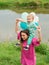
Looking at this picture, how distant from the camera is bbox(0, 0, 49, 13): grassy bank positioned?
15444 mm

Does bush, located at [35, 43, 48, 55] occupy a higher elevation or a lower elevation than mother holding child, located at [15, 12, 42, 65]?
lower

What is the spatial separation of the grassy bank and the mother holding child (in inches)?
442

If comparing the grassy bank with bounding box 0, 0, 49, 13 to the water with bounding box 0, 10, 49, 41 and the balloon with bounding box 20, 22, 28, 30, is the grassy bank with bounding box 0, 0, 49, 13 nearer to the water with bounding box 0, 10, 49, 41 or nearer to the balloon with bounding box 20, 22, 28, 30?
the water with bounding box 0, 10, 49, 41

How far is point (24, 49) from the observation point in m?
3.99

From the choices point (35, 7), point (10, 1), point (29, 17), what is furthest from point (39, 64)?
point (10, 1)

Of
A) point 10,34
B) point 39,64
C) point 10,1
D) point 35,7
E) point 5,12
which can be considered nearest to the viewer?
point 39,64

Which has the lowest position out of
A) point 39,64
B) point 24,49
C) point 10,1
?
point 39,64

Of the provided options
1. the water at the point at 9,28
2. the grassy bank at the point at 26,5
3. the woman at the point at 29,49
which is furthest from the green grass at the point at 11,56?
the grassy bank at the point at 26,5

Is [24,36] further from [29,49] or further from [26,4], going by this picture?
[26,4]

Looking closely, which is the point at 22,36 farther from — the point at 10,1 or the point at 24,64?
the point at 10,1

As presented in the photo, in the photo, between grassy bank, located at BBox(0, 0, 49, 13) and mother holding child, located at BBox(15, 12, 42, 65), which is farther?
grassy bank, located at BBox(0, 0, 49, 13)

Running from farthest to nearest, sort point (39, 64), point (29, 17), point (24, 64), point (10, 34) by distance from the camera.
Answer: point (10, 34)
point (39, 64)
point (24, 64)
point (29, 17)

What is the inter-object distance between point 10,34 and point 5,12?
5.34 meters

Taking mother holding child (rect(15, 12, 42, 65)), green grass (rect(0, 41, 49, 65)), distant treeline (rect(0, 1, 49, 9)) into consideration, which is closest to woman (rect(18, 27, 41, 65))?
mother holding child (rect(15, 12, 42, 65))
